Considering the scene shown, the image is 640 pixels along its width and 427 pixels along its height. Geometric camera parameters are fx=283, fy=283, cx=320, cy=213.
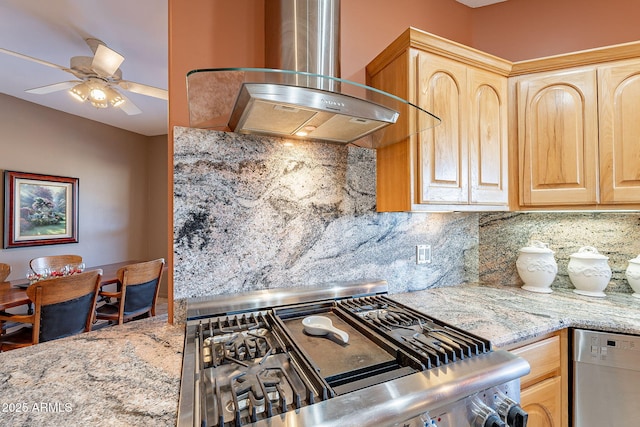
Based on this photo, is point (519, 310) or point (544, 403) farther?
point (519, 310)

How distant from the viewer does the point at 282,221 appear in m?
1.34

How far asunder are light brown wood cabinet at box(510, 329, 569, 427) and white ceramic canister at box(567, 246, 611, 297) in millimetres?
568

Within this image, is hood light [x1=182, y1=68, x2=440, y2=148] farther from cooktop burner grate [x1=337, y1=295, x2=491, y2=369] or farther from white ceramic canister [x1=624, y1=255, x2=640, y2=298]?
white ceramic canister [x1=624, y1=255, x2=640, y2=298]

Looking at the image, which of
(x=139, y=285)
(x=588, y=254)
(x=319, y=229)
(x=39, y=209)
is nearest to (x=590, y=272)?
(x=588, y=254)

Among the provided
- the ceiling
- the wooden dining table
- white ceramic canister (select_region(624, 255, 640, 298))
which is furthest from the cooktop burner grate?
the wooden dining table

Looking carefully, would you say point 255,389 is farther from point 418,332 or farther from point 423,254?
point 423,254

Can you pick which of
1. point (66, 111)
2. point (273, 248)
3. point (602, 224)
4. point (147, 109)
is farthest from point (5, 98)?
point (602, 224)

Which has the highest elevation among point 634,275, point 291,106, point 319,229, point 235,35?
point 235,35

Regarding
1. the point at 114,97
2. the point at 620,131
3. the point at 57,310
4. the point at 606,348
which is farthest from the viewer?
the point at 114,97

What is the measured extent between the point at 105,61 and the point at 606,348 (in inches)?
130

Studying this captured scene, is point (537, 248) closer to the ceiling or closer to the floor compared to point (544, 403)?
closer to the ceiling

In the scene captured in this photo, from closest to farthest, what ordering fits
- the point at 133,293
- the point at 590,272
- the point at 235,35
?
1. the point at 235,35
2. the point at 590,272
3. the point at 133,293

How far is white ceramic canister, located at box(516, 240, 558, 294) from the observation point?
162 centimetres

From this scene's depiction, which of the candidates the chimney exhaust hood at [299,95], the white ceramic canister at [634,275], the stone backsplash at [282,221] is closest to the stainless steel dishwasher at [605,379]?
the white ceramic canister at [634,275]
